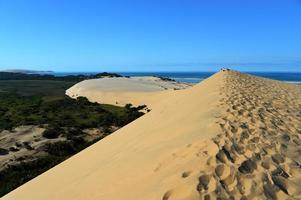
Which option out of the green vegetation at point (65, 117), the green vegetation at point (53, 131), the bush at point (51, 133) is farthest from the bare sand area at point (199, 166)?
the green vegetation at point (65, 117)

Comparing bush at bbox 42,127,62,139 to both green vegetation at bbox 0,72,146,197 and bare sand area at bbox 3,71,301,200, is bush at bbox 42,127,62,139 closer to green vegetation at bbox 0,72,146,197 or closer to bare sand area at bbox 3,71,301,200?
green vegetation at bbox 0,72,146,197

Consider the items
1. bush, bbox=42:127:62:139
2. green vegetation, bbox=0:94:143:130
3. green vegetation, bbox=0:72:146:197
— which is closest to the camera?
green vegetation, bbox=0:72:146:197

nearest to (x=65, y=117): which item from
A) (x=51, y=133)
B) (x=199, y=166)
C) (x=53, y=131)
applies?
(x=53, y=131)

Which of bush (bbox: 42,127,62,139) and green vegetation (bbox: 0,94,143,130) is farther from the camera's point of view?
green vegetation (bbox: 0,94,143,130)

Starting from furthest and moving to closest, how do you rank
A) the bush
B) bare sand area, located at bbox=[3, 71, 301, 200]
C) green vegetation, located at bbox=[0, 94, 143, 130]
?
green vegetation, located at bbox=[0, 94, 143, 130] → the bush → bare sand area, located at bbox=[3, 71, 301, 200]

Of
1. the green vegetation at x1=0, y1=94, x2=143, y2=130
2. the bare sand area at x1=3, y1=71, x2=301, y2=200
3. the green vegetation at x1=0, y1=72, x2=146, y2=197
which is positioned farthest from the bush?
the bare sand area at x1=3, y1=71, x2=301, y2=200

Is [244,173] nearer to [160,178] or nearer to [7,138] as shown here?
[160,178]

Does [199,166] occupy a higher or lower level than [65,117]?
higher

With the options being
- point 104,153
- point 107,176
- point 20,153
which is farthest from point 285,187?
point 20,153

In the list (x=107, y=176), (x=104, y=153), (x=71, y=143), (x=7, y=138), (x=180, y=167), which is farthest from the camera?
(x=7, y=138)

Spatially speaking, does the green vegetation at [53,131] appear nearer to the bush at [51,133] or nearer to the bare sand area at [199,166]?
the bush at [51,133]

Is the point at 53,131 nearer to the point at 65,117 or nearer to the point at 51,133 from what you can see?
the point at 51,133
